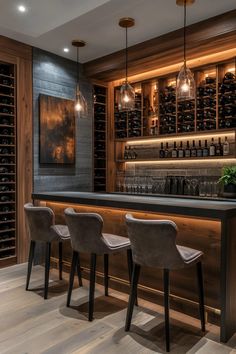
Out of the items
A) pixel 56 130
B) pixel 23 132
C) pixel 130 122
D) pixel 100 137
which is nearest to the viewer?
pixel 23 132

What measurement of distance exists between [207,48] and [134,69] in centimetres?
130

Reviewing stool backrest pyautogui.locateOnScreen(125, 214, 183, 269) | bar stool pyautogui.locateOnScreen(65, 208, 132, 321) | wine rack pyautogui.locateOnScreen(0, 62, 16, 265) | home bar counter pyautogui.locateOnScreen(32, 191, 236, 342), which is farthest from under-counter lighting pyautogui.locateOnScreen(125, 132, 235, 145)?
stool backrest pyautogui.locateOnScreen(125, 214, 183, 269)

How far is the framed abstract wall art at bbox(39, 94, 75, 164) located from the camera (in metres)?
4.66

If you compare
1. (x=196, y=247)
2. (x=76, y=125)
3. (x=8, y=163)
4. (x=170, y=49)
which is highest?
(x=170, y=49)

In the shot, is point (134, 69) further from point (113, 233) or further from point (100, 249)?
point (100, 249)

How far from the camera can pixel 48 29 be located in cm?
395

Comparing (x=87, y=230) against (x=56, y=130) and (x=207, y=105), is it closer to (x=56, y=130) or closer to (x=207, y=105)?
(x=56, y=130)

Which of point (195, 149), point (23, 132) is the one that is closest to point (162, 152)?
point (195, 149)

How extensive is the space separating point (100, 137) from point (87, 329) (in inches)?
142

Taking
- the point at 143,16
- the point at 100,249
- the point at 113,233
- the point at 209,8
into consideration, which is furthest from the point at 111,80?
the point at 100,249

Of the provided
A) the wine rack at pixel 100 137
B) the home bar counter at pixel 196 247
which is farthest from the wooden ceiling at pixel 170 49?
the home bar counter at pixel 196 247

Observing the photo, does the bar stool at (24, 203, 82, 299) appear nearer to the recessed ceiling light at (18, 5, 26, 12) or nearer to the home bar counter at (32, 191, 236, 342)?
the home bar counter at (32, 191, 236, 342)

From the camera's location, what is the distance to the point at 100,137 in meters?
5.62

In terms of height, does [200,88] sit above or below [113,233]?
above
